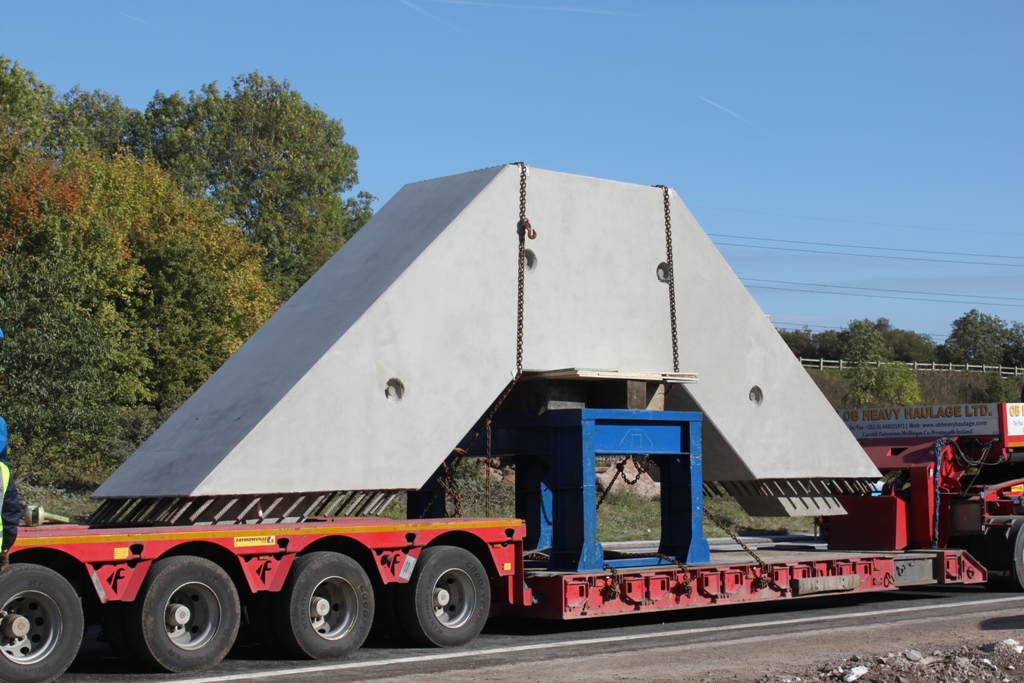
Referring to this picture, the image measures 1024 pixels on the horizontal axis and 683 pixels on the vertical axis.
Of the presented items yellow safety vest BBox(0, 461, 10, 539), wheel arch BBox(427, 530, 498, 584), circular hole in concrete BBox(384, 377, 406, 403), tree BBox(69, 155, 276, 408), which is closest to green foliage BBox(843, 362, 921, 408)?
tree BBox(69, 155, 276, 408)

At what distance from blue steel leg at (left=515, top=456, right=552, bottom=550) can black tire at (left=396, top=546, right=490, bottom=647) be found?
11.4ft

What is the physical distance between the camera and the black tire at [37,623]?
8617mm

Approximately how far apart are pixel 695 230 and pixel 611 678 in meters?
6.78

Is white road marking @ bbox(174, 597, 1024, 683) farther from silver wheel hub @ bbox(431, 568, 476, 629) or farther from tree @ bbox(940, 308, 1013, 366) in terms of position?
tree @ bbox(940, 308, 1013, 366)

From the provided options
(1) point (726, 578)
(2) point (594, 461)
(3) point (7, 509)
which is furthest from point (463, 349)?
(3) point (7, 509)

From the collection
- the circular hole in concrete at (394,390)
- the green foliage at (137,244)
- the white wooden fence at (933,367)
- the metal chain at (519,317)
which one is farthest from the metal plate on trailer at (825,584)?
the white wooden fence at (933,367)

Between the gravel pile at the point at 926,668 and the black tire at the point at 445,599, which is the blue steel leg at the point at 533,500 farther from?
the gravel pile at the point at 926,668

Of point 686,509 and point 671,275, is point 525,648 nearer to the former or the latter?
point 686,509

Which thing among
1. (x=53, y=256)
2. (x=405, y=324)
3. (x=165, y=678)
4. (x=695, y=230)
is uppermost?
(x=53, y=256)

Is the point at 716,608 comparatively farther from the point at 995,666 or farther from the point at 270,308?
the point at 270,308

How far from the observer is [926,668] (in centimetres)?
902

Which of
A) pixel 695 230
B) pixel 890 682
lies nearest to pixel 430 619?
pixel 890 682

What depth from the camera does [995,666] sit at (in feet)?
30.5

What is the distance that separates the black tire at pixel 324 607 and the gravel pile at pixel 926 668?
3585mm
